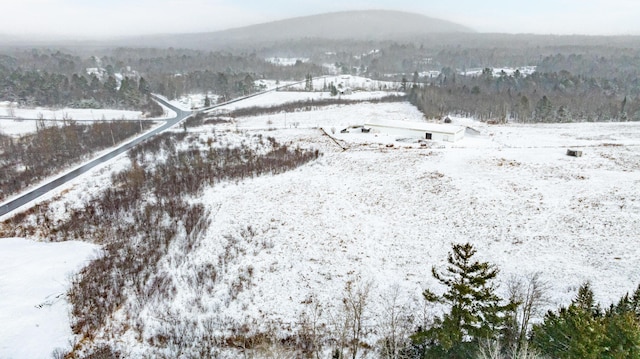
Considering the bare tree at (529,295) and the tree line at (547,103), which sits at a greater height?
the tree line at (547,103)

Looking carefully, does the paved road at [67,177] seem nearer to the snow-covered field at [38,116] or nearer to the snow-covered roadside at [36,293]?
the snow-covered roadside at [36,293]

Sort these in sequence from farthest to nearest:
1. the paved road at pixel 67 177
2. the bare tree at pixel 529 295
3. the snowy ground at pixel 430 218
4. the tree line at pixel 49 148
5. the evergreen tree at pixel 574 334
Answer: the tree line at pixel 49 148 → the paved road at pixel 67 177 → the snowy ground at pixel 430 218 → the bare tree at pixel 529 295 → the evergreen tree at pixel 574 334

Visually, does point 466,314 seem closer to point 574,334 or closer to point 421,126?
point 574,334

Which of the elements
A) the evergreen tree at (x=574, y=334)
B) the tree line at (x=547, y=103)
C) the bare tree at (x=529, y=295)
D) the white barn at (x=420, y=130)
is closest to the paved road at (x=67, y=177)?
the white barn at (x=420, y=130)

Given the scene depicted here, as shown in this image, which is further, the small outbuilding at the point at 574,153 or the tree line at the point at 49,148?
the tree line at the point at 49,148

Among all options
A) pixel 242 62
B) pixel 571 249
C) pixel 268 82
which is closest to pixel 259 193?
pixel 571 249

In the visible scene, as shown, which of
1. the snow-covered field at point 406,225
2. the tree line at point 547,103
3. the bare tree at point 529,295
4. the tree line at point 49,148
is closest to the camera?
the bare tree at point 529,295
